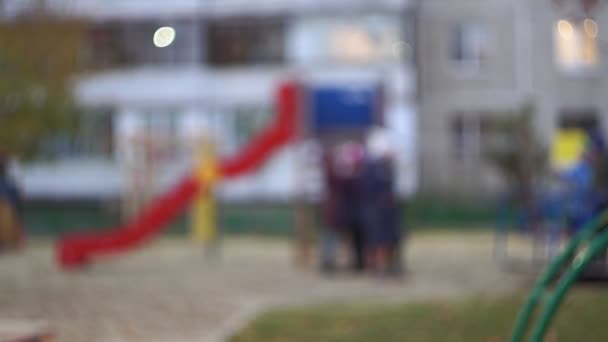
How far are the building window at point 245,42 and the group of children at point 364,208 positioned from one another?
17458 mm

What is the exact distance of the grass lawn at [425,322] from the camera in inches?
335

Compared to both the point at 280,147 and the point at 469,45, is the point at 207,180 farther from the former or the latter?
the point at 469,45

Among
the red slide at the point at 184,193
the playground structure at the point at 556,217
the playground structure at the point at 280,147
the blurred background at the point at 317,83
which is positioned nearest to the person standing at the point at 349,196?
the playground structure at the point at 280,147

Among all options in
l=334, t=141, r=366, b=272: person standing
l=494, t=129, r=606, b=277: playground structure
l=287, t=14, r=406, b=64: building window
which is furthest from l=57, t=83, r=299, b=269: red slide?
l=287, t=14, r=406, b=64: building window

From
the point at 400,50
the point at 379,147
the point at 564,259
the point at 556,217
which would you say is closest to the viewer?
the point at 564,259

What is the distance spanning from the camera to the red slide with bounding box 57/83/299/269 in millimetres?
14641

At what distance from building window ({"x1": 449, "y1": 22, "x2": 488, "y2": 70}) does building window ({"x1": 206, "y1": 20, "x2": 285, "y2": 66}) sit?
202 inches

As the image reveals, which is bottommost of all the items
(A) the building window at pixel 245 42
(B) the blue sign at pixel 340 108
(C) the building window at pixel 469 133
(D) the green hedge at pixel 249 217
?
(D) the green hedge at pixel 249 217

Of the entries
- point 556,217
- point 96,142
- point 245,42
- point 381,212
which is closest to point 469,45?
point 245,42

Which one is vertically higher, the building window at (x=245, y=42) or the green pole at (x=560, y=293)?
the building window at (x=245, y=42)

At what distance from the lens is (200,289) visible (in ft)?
39.4

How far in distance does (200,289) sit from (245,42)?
66.2 feet

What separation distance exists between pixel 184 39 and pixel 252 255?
16.1m

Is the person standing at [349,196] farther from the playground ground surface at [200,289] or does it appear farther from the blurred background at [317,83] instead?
the blurred background at [317,83]
